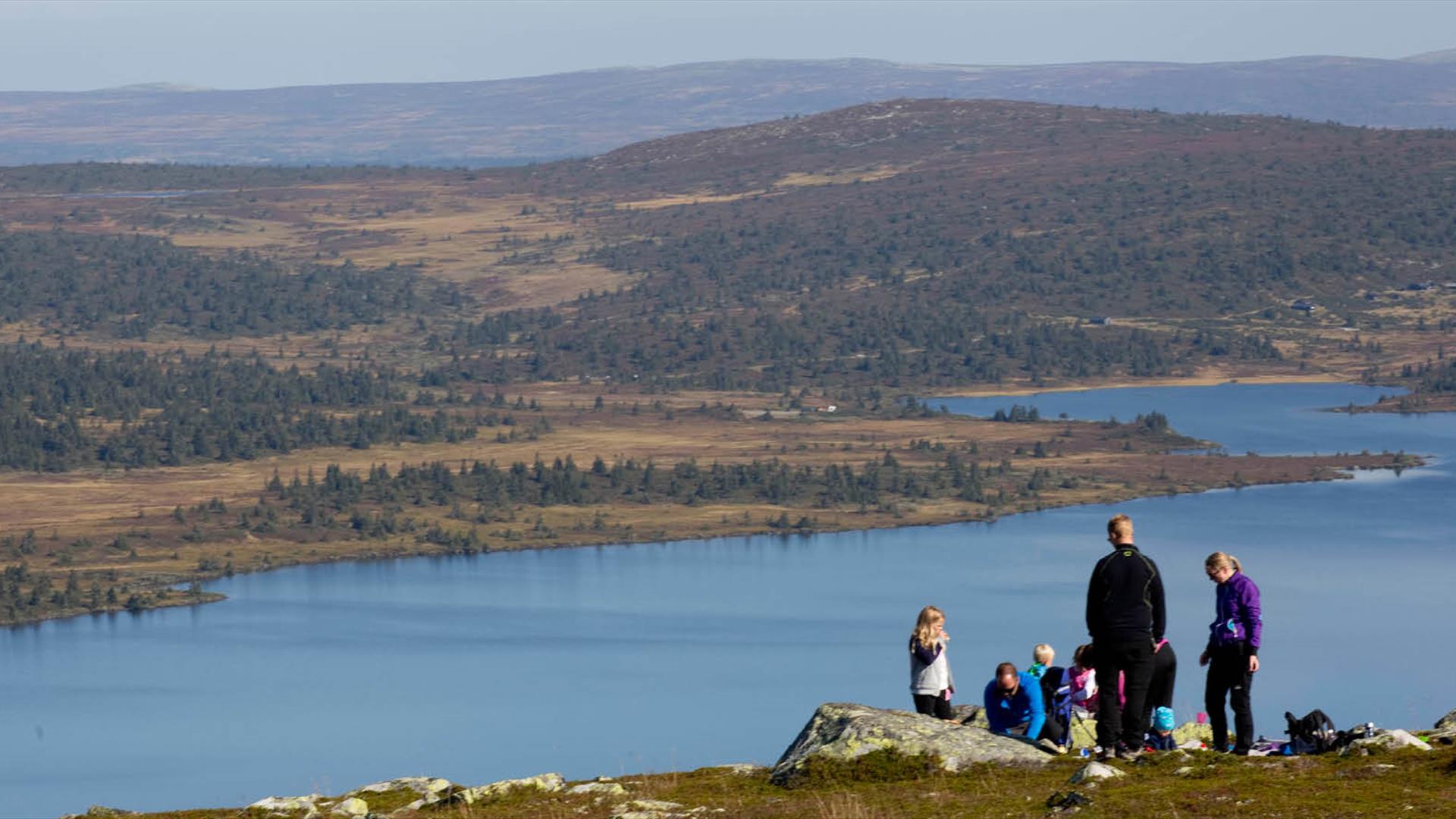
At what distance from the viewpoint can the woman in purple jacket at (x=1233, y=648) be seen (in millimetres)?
20219

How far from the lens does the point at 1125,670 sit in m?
20.2

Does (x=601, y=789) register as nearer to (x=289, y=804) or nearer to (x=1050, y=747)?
(x=289, y=804)

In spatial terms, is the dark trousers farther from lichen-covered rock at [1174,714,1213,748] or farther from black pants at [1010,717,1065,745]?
lichen-covered rock at [1174,714,1213,748]

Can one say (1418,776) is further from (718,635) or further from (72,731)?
(718,635)

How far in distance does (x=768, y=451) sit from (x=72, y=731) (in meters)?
64.4

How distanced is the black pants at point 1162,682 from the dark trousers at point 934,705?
6.34ft

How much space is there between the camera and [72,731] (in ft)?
225

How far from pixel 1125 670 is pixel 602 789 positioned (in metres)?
4.59

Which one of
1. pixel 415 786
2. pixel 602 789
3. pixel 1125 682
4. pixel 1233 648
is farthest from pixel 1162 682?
pixel 415 786

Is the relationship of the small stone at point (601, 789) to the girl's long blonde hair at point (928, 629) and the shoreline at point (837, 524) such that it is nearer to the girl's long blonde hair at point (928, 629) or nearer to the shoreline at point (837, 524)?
the girl's long blonde hair at point (928, 629)

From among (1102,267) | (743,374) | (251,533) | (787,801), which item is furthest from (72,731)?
(1102,267)

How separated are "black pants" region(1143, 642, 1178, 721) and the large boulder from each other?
4.94ft

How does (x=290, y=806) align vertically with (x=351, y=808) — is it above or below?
below

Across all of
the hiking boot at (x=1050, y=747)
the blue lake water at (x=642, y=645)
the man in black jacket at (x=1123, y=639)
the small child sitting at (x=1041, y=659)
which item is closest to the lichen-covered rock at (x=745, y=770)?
the hiking boot at (x=1050, y=747)
